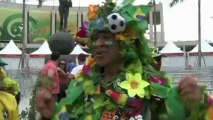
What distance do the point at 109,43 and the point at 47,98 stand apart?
0.56 m

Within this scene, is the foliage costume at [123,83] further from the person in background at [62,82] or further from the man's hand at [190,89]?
the person in background at [62,82]

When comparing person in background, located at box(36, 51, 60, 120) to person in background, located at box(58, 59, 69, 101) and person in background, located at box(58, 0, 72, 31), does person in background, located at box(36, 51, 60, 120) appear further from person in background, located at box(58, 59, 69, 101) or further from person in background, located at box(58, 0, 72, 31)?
person in background, located at box(58, 0, 72, 31)

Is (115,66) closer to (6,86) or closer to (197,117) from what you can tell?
(197,117)

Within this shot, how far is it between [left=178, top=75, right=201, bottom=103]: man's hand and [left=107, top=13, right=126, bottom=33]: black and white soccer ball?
695mm

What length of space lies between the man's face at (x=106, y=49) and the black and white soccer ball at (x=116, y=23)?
2.1 inches

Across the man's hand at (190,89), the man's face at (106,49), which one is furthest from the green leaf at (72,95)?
the man's hand at (190,89)

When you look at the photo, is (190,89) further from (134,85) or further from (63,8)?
(63,8)

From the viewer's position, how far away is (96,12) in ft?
8.71

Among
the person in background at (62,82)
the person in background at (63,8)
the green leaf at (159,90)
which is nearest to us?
the green leaf at (159,90)

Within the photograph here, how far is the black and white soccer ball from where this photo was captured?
2461mm

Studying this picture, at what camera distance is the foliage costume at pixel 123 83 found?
7.73 feet

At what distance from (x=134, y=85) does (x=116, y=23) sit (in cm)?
37

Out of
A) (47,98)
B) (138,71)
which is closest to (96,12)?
(138,71)

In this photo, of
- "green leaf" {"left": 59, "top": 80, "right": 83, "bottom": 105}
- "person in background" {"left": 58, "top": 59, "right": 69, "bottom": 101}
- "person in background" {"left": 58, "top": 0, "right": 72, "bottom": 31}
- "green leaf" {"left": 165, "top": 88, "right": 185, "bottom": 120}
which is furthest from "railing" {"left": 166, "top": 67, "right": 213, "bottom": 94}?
"person in background" {"left": 58, "top": 0, "right": 72, "bottom": 31}
